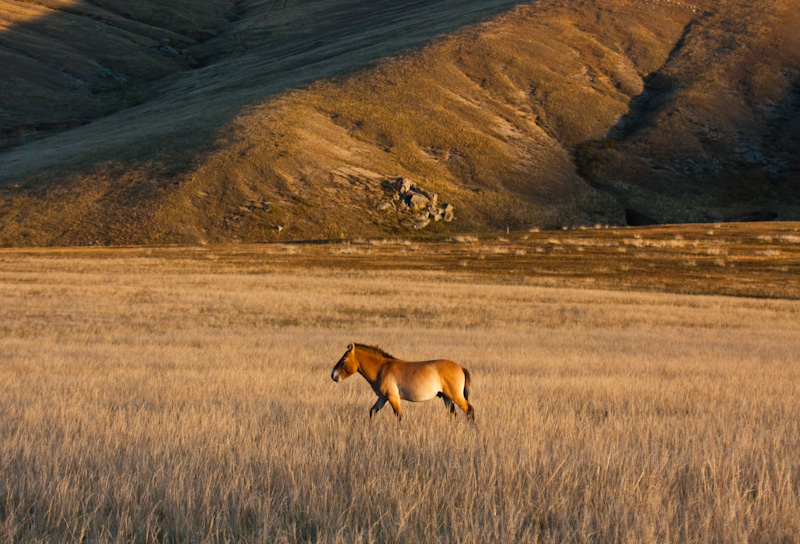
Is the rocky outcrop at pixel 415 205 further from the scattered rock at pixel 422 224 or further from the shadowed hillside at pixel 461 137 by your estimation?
the shadowed hillside at pixel 461 137

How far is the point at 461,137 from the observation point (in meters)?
104

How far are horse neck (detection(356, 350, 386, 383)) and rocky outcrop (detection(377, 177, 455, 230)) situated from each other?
73704mm

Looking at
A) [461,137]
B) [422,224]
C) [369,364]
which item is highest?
A: [461,137]

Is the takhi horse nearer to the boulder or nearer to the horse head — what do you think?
the horse head

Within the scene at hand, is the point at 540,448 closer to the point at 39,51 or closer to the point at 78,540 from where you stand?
the point at 78,540

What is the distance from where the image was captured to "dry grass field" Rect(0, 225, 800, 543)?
17.0 feet

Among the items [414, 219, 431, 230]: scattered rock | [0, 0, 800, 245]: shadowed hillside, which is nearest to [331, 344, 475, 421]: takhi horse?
[0, 0, 800, 245]: shadowed hillside

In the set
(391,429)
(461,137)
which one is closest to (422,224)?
(461,137)

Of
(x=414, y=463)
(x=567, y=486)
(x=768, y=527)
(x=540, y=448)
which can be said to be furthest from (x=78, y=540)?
(x=768, y=527)

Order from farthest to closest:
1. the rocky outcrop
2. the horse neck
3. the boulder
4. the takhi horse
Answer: the boulder
the rocky outcrop
the horse neck
the takhi horse

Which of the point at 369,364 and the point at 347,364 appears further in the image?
the point at 369,364

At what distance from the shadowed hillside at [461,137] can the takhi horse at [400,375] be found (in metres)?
67.1

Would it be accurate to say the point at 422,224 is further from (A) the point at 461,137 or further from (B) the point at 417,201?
(A) the point at 461,137

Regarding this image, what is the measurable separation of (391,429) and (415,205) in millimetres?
77486
